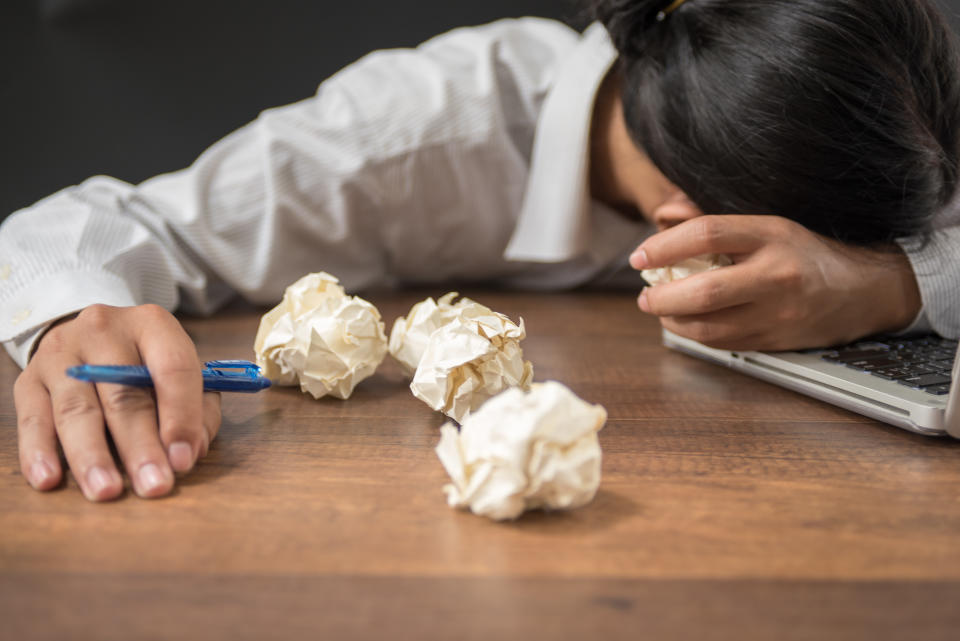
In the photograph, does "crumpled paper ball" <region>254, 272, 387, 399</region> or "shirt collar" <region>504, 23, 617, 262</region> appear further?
"shirt collar" <region>504, 23, 617, 262</region>

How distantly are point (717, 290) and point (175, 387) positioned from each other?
1.18 feet

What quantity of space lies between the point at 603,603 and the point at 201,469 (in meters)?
0.22

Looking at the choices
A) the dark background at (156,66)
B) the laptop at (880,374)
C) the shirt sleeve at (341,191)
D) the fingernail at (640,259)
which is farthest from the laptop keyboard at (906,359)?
the dark background at (156,66)

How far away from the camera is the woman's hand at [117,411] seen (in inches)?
13.7

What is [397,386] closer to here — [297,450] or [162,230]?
[297,450]

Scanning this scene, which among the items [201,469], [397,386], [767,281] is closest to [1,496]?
[201,469]

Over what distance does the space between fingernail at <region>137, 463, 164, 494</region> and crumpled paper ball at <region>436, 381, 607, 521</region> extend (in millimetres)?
135

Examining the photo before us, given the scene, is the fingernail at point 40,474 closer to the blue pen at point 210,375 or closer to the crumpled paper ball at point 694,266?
the blue pen at point 210,375

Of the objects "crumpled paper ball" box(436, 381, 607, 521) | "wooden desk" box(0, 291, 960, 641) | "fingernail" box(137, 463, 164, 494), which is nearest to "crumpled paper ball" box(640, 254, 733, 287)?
Answer: "wooden desk" box(0, 291, 960, 641)

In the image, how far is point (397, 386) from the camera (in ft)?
Answer: 1.68

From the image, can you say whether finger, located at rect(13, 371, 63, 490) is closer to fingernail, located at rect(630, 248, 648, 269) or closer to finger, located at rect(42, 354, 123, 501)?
finger, located at rect(42, 354, 123, 501)

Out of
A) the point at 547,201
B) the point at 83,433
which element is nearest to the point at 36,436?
the point at 83,433

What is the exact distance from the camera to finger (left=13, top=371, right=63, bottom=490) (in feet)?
1.14

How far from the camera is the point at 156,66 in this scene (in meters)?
1.25
